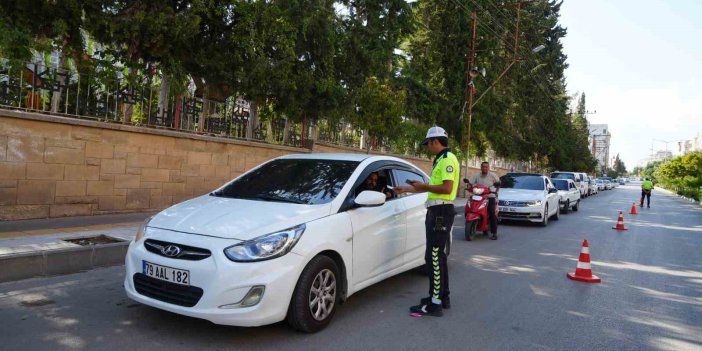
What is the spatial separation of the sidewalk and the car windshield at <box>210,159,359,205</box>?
98.9 inches

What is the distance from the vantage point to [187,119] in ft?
38.9

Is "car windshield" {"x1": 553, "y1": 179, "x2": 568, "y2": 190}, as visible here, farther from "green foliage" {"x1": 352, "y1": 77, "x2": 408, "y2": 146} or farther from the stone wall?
the stone wall

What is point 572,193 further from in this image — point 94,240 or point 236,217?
point 236,217

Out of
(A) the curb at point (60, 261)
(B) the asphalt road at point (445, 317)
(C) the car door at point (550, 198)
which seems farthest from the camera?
(C) the car door at point (550, 198)

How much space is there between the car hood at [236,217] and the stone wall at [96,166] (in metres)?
5.48

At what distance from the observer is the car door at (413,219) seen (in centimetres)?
599

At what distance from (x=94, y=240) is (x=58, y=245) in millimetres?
619

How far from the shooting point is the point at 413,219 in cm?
609

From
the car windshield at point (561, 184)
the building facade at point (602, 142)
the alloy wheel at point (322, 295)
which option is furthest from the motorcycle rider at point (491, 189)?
the building facade at point (602, 142)

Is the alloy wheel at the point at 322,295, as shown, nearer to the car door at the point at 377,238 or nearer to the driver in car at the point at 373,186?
the car door at the point at 377,238

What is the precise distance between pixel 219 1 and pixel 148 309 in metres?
8.05

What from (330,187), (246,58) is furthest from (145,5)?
(330,187)

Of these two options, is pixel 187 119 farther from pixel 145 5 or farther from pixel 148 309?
pixel 148 309

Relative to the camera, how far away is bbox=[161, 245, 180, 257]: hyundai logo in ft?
13.0
